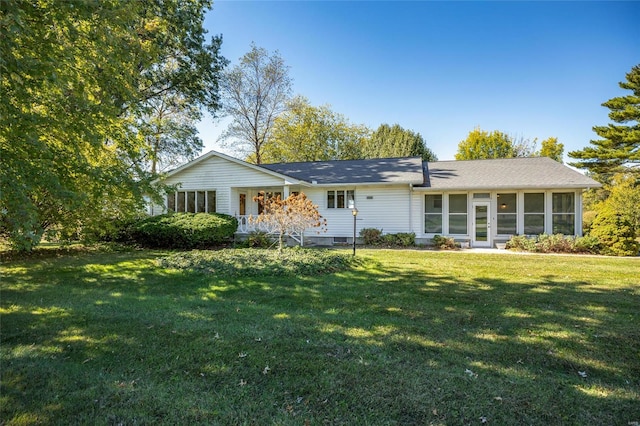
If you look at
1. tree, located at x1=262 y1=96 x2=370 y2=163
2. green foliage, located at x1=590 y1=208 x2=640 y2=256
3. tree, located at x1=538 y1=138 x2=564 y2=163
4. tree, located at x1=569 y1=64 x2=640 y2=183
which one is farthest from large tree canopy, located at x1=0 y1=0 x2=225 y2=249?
tree, located at x1=538 y1=138 x2=564 y2=163

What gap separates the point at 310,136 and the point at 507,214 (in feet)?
73.4

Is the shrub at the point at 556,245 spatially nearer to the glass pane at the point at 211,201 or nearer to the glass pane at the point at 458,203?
the glass pane at the point at 458,203

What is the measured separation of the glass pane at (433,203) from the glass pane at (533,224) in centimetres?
363

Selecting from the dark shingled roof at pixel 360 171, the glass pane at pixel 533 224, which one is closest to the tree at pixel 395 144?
the dark shingled roof at pixel 360 171

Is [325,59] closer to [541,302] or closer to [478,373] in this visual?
[541,302]

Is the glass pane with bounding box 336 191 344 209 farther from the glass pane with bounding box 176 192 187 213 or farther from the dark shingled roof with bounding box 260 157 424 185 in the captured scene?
the glass pane with bounding box 176 192 187 213

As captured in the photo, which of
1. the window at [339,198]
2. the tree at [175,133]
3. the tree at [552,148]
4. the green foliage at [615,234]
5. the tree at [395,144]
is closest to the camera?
the green foliage at [615,234]

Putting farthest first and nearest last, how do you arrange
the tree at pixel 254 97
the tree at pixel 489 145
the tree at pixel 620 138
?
the tree at pixel 489 145
the tree at pixel 254 97
the tree at pixel 620 138

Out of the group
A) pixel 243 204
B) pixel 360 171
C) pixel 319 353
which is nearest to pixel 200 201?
pixel 243 204

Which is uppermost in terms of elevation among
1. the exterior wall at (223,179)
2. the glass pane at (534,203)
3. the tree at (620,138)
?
the tree at (620,138)

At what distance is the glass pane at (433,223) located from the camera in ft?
48.6

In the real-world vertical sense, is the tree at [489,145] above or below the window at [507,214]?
above

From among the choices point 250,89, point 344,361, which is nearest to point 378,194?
point 344,361

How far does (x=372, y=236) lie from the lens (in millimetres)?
14672
